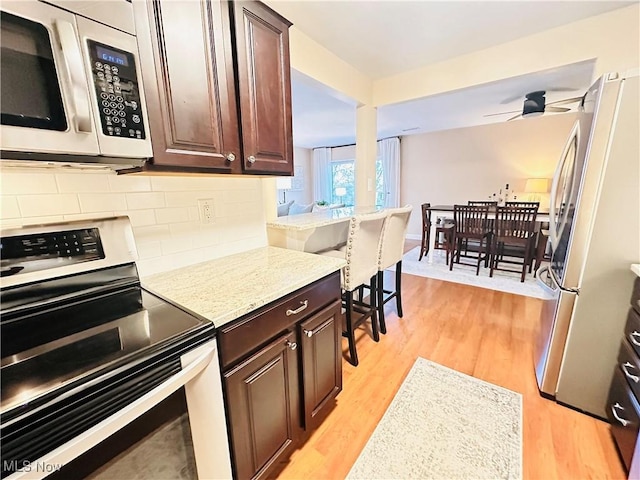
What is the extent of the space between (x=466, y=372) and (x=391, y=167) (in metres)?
5.14

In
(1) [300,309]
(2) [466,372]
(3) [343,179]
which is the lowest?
(2) [466,372]

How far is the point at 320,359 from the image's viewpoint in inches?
51.9

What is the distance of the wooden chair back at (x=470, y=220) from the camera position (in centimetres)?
369

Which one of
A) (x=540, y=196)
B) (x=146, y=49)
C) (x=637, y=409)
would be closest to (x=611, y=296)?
(x=637, y=409)

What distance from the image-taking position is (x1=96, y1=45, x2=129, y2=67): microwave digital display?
77 centimetres

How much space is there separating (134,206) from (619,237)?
226cm

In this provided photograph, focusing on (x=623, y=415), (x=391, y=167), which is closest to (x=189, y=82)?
(x=623, y=415)

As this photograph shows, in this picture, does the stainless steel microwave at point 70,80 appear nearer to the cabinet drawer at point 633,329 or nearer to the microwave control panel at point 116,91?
the microwave control panel at point 116,91

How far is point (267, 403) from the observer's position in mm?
1046

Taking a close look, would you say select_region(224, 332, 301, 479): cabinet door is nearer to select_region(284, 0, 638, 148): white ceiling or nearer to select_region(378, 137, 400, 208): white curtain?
select_region(284, 0, 638, 148): white ceiling

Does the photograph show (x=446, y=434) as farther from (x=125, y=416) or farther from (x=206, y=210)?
(x=206, y=210)

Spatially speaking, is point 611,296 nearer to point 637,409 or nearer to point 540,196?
point 637,409

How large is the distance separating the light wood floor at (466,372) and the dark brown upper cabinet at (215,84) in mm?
1420

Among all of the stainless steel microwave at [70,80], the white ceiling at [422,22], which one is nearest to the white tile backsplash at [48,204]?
the stainless steel microwave at [70,80]
